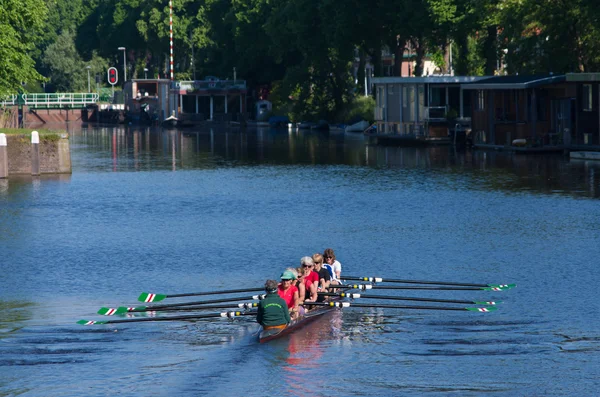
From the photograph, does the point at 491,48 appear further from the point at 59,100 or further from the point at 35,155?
the point at 59,100

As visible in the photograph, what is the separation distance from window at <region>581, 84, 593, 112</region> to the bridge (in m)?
103

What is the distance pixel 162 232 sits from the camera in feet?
136

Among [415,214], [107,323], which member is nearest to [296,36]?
[415,214]

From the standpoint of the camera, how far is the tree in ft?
197

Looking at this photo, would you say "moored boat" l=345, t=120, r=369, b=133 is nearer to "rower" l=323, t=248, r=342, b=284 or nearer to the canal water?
the canal water

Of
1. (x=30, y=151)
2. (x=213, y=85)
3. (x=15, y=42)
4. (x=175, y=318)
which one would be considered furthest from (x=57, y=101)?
(x=175, y=318)

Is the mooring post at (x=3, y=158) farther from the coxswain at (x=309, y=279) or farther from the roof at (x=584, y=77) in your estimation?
the coxswain at (x=309, y=279)

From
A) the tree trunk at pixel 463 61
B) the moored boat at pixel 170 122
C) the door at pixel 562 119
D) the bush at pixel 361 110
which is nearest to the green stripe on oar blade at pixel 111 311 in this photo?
the door at pixel 562 119

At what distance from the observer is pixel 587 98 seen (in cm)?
6725

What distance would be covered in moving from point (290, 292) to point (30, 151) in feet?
124

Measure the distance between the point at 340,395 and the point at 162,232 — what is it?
22.0 metres

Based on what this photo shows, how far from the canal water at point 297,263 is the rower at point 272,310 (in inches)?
19.1

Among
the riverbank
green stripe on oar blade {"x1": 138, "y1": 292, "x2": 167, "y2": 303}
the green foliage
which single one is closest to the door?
the riverbank

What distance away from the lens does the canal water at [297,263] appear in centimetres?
2139
